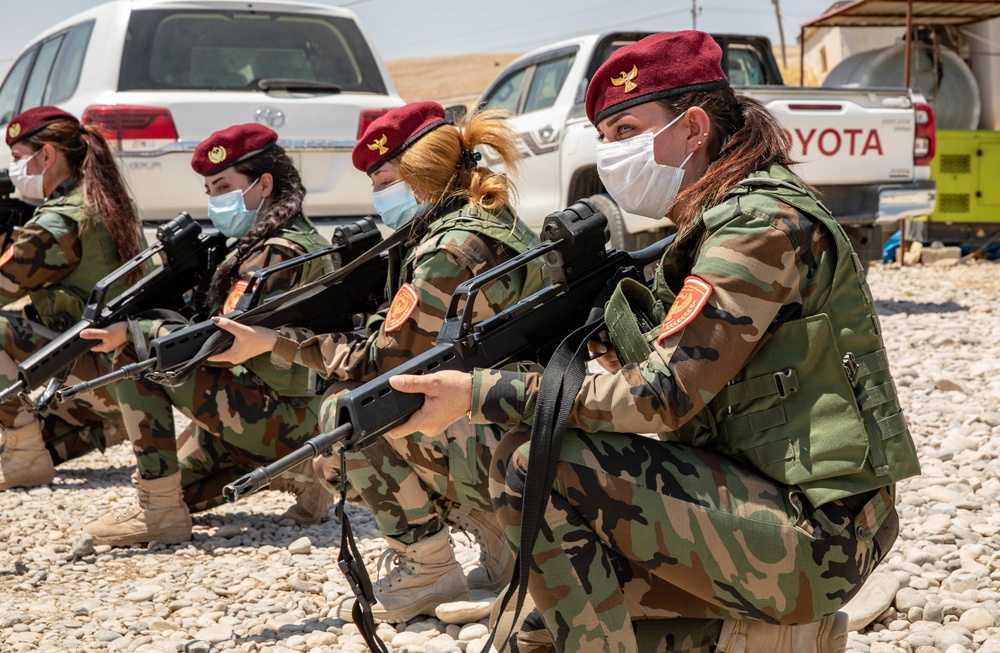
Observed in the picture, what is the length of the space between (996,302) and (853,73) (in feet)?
14.3

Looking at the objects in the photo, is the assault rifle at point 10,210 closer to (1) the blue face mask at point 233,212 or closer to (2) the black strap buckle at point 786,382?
(1) the blue face mask at point 233,212

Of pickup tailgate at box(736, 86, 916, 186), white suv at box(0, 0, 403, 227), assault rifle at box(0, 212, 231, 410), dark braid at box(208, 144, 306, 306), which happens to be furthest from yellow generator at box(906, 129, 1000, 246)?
assault rifle at box(0, 212, 231, 410)

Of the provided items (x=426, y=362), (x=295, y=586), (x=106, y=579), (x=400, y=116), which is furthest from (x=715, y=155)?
(x=106, y=579)

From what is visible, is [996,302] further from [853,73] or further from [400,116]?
[400,116]

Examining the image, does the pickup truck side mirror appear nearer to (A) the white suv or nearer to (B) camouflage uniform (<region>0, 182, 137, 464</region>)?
(B) camouflage uniform (<region>0, 182, 137, 464</region>)

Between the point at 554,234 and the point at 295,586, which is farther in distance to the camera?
the point at 295,586

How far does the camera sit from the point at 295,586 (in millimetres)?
3357

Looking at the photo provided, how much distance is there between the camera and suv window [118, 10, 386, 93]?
5629 mm

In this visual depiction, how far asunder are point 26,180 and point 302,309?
202 centimetres

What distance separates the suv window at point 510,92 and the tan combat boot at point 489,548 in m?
5.56

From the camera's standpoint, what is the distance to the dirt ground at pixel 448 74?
52.6 m

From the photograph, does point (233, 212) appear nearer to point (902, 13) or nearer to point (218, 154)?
point (218, 154)

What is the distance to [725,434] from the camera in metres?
2.12

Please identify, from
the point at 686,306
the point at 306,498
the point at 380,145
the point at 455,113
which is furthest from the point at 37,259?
the point at 686,306
